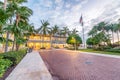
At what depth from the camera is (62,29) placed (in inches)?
2968

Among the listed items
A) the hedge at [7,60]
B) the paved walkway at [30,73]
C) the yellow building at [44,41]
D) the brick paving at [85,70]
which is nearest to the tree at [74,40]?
the yellow building at [44,41]

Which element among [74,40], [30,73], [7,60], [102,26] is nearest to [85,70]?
[30,73]

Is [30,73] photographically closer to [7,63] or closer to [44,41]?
[7,63]

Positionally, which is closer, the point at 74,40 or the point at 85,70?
the point at 85,70

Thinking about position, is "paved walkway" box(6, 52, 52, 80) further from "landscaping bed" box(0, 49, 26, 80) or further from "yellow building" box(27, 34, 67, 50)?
"yellow building" box(27, 34, 67, 50)

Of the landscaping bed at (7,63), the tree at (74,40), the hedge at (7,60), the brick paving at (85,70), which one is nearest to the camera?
the hedge at (7,60)

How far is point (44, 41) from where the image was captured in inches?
2525

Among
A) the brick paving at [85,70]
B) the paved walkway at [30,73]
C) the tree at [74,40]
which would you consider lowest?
the brick paving at [85,70]

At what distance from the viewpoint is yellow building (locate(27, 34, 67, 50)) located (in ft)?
198

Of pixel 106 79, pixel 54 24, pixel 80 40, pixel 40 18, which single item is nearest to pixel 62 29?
pixel 54 24

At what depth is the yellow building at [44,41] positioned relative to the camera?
198 ft

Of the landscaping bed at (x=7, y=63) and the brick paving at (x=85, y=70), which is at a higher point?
the landscaping bed at (x=7, y=63)

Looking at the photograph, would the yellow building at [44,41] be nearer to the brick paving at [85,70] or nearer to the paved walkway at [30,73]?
the brick paving at [85,70]

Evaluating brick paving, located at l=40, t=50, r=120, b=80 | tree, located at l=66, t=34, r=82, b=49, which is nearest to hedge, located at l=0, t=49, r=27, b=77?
brick paving, located at l=40, t=50, r=120, b=80
